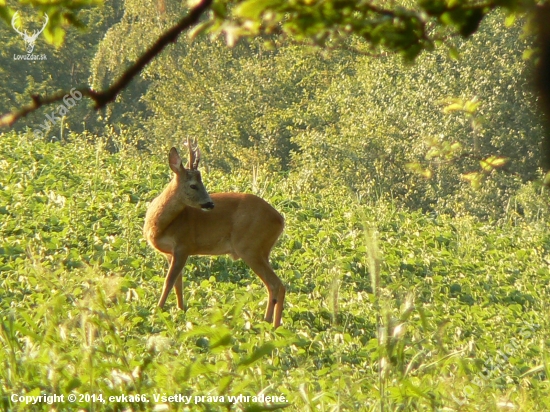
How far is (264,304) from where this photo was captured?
8312mm

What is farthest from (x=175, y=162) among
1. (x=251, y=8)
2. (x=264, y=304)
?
(x=251, y=8)

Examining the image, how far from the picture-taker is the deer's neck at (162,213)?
8.56m

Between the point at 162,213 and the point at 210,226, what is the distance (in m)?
0.44

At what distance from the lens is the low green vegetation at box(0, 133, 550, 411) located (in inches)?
152

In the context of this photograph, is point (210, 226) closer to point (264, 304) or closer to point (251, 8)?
point (264, 304)

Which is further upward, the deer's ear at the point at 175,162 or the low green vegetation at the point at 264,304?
the deer's ear at the point at 175,162

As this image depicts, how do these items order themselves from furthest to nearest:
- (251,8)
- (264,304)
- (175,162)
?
1. (175,162)
2. (264,304)
3. (251,8)

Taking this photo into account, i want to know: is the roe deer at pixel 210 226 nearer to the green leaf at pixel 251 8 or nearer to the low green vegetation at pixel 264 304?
the low green vegetation at pixel 264 304

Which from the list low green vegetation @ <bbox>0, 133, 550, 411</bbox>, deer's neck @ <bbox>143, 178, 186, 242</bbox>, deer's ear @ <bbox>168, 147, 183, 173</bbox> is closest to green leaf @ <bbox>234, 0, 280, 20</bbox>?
low green vegetation @ <bbox>0, 133, 550, 411</bbox>

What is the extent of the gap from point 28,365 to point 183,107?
3263cm

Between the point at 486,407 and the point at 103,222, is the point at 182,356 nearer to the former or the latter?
the point at 486,407

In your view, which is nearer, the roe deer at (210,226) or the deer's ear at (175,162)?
the roe deer at (210,226)

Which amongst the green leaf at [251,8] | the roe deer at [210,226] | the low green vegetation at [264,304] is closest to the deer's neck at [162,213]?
the roe deer at [210,226]

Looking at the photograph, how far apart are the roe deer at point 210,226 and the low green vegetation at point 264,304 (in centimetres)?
31
